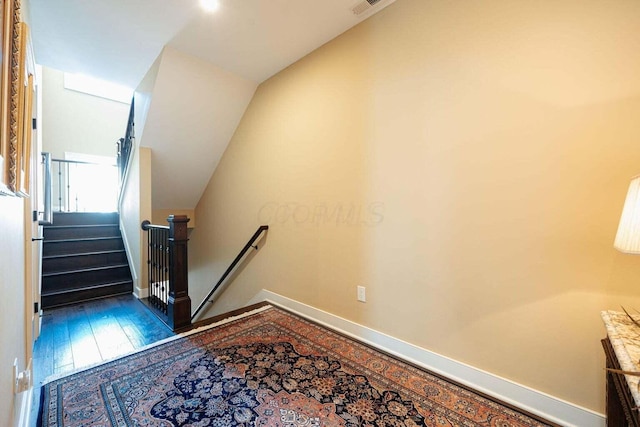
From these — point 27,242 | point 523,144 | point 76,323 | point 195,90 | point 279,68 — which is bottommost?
point 76,323

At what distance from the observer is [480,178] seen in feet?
5.52

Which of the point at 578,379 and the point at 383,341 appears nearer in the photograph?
the point at 578,379

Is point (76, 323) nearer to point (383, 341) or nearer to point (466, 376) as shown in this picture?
point (383, 341)

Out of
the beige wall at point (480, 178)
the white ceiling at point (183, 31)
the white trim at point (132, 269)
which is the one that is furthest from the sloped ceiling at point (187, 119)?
the beige wall at point (480, 178)

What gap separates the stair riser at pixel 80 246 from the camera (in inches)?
141

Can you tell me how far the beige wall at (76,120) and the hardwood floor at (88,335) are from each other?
4.44 meters

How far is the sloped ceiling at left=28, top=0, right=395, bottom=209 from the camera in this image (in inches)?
88.2

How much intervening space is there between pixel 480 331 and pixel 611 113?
4.42ft

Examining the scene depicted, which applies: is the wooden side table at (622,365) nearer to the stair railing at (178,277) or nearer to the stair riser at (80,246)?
the stair railing at (178,277)

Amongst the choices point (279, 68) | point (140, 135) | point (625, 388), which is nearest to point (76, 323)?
point (140, 135)

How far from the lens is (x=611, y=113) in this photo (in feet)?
4.25

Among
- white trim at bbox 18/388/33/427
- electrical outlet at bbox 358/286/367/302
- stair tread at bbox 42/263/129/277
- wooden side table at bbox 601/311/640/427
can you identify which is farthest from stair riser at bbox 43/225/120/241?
wooden side table at bbox 601/311/640/427

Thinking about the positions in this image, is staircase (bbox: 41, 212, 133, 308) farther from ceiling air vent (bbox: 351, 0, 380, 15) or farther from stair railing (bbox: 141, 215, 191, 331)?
ceiling air vent (bbox: 351, 0, 380, 15)

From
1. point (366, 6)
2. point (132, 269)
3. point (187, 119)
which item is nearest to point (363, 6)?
point (366, 6)
